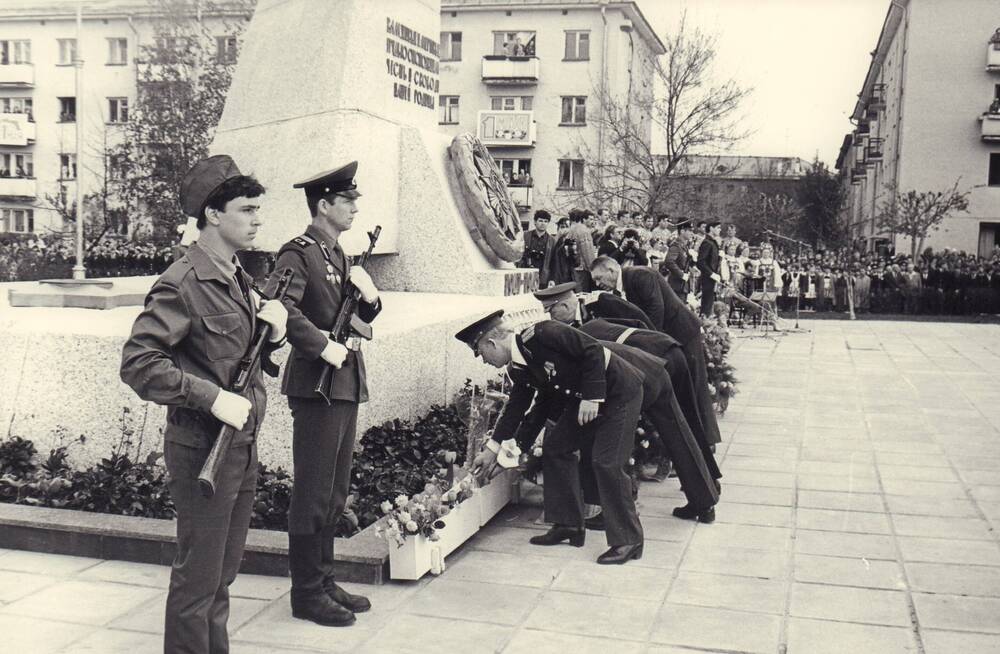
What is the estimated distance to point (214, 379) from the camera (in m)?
3.80

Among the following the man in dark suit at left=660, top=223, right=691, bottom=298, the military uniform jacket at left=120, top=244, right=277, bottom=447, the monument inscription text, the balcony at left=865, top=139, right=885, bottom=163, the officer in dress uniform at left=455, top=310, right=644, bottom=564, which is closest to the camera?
Answer: the military uniform jacket at left=120, top=244, right=277, bottom=447

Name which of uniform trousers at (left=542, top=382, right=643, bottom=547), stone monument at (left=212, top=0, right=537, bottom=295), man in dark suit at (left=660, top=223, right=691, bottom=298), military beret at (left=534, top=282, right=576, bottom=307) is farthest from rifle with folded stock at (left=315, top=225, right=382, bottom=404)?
man in dark suit at (left=660, top=223, right=691, bottom=298)

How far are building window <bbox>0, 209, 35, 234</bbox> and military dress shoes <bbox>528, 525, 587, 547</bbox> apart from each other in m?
48.1

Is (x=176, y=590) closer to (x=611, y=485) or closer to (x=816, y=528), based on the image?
(x=611, y=485)

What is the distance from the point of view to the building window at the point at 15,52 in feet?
148

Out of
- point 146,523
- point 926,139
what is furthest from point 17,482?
point 926,139

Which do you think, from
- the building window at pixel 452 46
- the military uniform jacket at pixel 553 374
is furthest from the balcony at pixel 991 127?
the military uniform jacket at pixel 553 374

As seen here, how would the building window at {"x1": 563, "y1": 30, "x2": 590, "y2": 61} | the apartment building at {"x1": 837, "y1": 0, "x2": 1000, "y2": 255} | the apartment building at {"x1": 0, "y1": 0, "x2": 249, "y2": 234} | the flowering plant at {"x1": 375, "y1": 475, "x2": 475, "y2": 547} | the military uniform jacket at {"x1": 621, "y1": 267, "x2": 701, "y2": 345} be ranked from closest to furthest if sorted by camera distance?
1. the flowering plant at {"x1": 375, "y1": 475, "x2": 475, "y2": 547}
2. the military uniform jacket at {"x1": 621, "y1": 267, "x2": 701, "y2": 345}
3. the apartment building at {"x1": 837, "y1": 0, "x2": 1000, "y2": 255}
4. the apartment building at {"x1": 0, "y1": 0, "x2": 249, "y2": 234}
5. the building window at {"x1": 563, "y1": 30, "x2": 590, "y2": 61}

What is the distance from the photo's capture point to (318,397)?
194 inches

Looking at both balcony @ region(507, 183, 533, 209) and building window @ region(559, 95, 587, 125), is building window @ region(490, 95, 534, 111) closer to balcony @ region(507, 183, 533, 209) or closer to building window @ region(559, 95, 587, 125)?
building window @ region(559, 95, 587, 125)

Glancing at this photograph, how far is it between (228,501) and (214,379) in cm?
42

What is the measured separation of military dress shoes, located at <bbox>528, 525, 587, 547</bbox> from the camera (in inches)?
252

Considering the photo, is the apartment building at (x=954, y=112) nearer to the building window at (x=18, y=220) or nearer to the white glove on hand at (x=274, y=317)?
the building window at (x=18, y=220)

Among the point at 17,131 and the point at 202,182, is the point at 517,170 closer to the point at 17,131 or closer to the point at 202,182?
the point at 17,131
